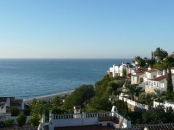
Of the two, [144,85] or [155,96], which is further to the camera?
[144,85]

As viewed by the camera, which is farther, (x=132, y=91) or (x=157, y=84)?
(x=157, y=84)

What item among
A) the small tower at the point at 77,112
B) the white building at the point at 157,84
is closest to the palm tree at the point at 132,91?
the white building at the point at 157,84

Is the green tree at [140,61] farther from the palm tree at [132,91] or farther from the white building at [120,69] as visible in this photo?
the palm tree at [132,91]

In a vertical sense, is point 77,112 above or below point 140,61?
below

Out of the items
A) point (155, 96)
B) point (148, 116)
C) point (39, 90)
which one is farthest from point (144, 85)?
point (39, 90)

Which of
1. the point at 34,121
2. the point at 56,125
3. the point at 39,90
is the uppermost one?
the point at 56,125

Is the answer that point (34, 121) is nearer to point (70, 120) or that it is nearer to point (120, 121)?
point (70, 120)

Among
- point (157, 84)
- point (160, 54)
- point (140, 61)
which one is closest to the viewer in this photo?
point (157, 84)

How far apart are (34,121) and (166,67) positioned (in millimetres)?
27583

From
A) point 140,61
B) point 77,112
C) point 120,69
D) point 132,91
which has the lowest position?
point 132,91

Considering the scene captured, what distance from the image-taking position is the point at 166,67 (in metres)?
45.0

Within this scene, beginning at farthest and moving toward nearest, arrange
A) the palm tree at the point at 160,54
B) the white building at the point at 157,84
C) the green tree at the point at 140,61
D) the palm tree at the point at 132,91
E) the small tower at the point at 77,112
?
1. the green tree at the point at 140,61
2. the palm tree at the point at 160,54
3. the white building at the point at 157,84
4. the palm tree at the point at 132,91
5. the small tower at the point at 77,112

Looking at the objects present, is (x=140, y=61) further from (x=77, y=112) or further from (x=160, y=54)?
(x=77, y=112)

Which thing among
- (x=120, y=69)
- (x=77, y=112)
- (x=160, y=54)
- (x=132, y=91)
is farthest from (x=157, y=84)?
(x=120, y=69)
